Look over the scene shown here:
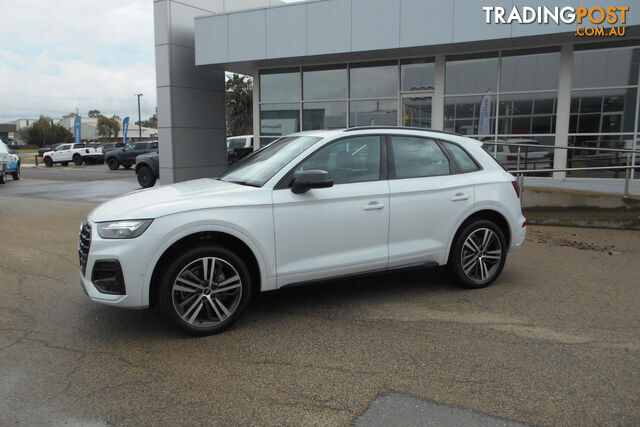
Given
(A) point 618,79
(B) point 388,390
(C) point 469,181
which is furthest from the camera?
(A) point 618,79

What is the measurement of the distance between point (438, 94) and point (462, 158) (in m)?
8.72

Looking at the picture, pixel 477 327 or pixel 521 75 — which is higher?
pixel 521 75

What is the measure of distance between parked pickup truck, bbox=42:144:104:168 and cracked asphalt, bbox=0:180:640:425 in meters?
36.0

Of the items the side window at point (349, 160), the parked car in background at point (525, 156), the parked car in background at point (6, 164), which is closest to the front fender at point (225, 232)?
the side window at point (349, 160)

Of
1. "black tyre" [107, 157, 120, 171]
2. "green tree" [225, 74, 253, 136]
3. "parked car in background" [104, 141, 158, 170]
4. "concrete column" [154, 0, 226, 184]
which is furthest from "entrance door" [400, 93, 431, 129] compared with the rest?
"green tree" [225, 74, 253, 136]

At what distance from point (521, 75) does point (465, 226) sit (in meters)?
9.05

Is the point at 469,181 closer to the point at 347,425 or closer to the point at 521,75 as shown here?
the point at 347,425

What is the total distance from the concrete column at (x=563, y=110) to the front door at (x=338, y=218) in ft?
30.6

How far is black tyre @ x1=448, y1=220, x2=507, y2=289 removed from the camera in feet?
17.6

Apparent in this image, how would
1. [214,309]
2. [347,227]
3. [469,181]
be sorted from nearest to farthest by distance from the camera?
[214,309] → [347,227] → [469,181]

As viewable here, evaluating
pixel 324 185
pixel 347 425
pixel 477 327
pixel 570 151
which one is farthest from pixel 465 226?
pixel 570 151

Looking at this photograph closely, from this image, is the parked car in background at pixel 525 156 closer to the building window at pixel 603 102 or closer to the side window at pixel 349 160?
the building window at pixel 603 102

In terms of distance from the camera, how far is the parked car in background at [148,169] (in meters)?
18.1

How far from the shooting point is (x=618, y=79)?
12.2m
